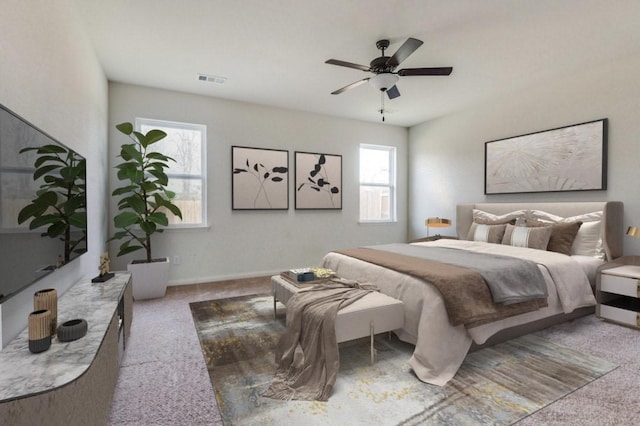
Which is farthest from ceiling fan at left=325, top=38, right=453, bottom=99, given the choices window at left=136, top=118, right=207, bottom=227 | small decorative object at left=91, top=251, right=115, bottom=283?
window at left=136, top=118, right=207, bottom=227

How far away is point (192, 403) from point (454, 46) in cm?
369

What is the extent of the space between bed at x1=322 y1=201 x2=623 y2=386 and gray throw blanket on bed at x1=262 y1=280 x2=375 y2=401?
0.43m

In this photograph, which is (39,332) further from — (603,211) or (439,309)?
(603,211)

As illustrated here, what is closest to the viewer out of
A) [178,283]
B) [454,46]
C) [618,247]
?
[454,46]

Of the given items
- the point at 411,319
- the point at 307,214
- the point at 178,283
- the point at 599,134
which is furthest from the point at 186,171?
the point at 599,134

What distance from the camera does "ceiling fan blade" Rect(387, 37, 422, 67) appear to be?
2.25 meters

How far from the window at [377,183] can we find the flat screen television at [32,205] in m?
4.53

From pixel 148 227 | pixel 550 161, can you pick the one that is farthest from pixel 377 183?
pixel 148 227

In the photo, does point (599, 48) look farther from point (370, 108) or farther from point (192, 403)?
point (192, 403)

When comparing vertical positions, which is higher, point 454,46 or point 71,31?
point 454,46

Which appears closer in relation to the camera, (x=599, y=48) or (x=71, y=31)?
(x=71, y=31)

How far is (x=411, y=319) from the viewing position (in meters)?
2.20

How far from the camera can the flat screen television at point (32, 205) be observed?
1190mm

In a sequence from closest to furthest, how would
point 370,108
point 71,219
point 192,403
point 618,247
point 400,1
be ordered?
point 192,403 < point 71,219 < point 400,1 < point 618,247 < point 370,108
